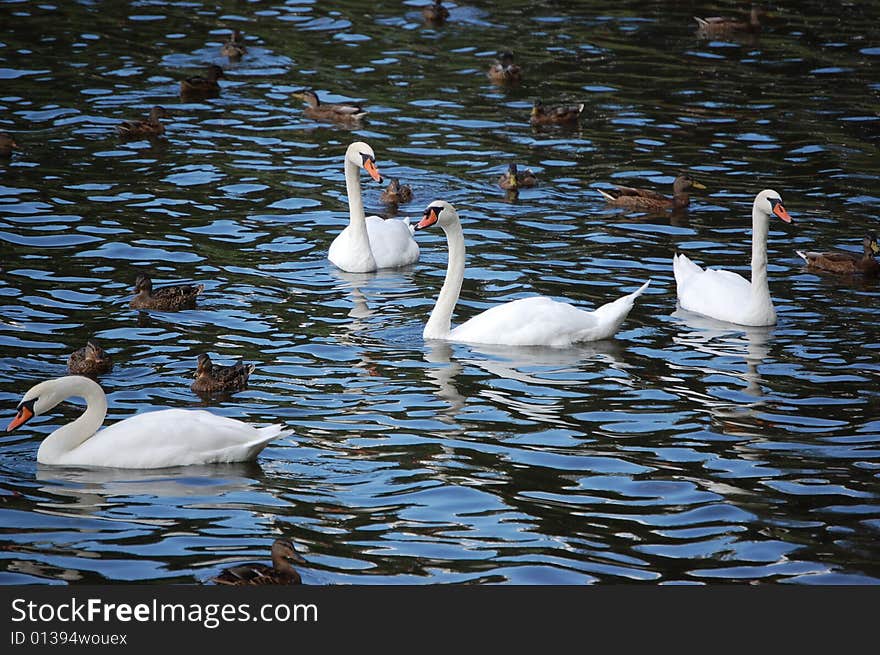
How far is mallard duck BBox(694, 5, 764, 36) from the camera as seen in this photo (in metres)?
26.9

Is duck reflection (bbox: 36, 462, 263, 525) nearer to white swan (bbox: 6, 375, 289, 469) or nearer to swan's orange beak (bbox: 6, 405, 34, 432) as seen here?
white swan (bbox: 6, 375, 289, 469)

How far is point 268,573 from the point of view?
8.57 metres

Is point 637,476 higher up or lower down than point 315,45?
lower down

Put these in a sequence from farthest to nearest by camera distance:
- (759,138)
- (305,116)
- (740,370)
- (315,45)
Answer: (315,45) → (305,116) → (759,138) → (740,370)

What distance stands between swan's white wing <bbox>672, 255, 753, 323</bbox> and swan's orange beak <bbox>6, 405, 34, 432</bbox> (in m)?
7.05

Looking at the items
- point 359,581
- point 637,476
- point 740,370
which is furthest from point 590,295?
point 359,581

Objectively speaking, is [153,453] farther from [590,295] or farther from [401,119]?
[401,119]

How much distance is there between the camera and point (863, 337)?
13875 millimetres

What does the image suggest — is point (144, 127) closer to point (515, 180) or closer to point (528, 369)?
point (515, 180)

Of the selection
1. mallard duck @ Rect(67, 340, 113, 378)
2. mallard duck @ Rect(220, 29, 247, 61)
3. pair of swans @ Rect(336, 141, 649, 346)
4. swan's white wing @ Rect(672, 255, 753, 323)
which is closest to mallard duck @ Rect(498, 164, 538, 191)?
swan's white wing @ Rect(672, 255, 753, 323)

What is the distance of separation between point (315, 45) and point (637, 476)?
1722 centimetres

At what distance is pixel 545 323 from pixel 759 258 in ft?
8.19

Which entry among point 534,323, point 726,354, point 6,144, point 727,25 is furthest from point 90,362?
point 727,25

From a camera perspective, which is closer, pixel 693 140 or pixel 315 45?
pixel 693 140
